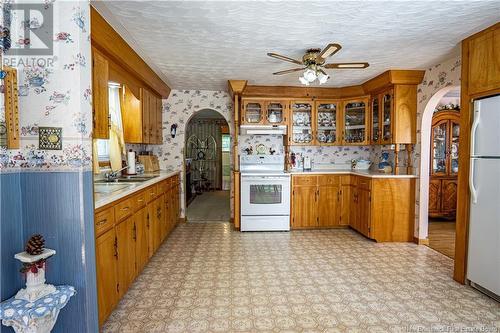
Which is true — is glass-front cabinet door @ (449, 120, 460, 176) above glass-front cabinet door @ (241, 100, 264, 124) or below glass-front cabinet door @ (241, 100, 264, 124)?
below

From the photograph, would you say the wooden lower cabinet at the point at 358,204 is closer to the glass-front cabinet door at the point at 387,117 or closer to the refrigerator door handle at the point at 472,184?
the glass-front cabinet door at the point at 387,117

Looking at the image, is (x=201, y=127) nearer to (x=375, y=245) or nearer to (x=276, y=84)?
(x=276, y=84)

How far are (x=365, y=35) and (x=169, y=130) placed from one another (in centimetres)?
358

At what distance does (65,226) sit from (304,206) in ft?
12.1

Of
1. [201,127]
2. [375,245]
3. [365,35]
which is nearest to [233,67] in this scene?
[365,35]

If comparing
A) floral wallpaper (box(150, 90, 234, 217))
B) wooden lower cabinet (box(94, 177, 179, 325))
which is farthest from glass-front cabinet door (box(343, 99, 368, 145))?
wooden lower cabinet (box(94, 177, 179, 325))

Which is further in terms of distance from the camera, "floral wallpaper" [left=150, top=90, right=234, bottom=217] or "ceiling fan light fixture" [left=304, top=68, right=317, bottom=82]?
"floral wallpaper" [left=150, top=90, right=234, bottom=217]

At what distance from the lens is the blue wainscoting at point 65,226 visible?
163 centimetres

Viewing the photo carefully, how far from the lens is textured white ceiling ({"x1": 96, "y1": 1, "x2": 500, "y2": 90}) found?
221 centimetres

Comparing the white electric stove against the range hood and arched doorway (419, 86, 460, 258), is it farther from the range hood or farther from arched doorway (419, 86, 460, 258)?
arched doorway (419, 86, 460, 258)

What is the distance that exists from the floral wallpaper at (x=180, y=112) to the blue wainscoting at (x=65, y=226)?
3.56m

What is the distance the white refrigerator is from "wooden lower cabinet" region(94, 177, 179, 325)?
10.1 feet

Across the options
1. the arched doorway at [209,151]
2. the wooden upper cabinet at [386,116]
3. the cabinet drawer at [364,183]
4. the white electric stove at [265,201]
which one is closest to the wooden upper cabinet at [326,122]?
the wooden upper cabinet at [386,116]

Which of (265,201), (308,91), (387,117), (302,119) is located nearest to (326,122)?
(302,119)
